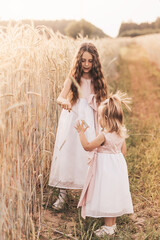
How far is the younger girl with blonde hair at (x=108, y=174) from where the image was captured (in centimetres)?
201

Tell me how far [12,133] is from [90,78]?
116 centimetres

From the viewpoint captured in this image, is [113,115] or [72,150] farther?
[72,150]

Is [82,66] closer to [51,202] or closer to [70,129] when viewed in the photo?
[70,129]

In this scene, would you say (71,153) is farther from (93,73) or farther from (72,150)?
(93,73)

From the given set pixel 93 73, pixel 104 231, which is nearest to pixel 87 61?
pixel 93 73

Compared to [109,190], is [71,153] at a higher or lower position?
higher

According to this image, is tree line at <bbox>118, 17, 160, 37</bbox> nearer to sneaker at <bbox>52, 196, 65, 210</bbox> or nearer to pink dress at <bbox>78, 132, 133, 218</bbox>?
sneaker at <bbox>52, 196, 65, 210</bbox>

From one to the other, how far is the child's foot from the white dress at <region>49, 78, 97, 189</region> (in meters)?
0.42

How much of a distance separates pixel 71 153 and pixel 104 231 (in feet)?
2.13

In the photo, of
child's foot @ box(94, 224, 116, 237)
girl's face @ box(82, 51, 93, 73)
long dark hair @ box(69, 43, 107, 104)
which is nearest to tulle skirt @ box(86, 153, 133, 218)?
child's foot @ box(94, 224, 116, 237)

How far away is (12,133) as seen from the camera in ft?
5.22

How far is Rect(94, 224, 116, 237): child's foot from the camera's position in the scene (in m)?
2.03

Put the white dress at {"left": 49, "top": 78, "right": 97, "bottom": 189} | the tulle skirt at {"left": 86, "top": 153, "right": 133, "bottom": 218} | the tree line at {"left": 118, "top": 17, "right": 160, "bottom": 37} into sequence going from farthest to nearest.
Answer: the tree line at {"left": 118, "top": 17, "right": 160, "bottom": 37} → the white dress at {"left": 49, "top": 78, "right": 97, "bottom": 189} → the tulle skirt at {"left": 86, "top": 153, "right": 133, "bottom": 218}

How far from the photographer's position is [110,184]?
2012 mm
